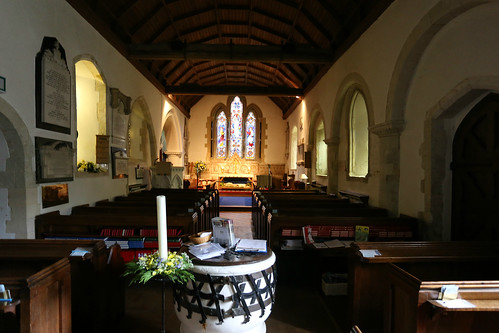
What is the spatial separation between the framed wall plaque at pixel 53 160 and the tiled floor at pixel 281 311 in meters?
1.72

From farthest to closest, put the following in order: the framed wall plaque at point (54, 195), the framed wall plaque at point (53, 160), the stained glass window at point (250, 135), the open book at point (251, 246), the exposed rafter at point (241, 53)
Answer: the stained glass window at point (250, 135), the exposed rafter at point (241, 53), the framed wall plaque at point (54, 195), the framed wall plaque at point (53, 160), the open book at point (251, 246)

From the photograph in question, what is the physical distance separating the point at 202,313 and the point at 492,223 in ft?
9.18

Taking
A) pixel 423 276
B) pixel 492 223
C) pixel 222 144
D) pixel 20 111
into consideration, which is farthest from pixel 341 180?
pixel 222 144

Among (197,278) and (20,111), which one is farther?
(20,111)

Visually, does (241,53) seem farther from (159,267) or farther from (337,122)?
(159,267)

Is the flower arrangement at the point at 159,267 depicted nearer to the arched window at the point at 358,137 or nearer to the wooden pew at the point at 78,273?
the wooden pew at the point at 78,273

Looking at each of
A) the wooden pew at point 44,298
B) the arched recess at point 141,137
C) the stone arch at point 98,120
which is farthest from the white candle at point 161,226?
the arched recess at point 141,137

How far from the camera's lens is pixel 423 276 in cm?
224

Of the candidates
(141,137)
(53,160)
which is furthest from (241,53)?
(53,160)

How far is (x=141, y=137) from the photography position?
821cm

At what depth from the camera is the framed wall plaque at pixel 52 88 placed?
350 centimetres

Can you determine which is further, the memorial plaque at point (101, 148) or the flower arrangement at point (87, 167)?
the memorial plaque at point (101, 148)

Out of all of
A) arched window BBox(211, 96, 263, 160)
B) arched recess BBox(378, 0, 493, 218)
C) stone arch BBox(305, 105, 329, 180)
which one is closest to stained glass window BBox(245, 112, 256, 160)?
arched window BBox(211, 96, 263, 160)

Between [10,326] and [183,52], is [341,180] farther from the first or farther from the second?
[10,326]
